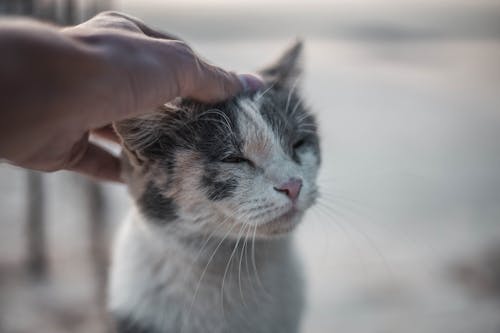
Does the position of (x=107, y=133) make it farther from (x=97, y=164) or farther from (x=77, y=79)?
(x=77, y=79)

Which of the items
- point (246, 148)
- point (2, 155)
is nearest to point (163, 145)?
point (246, 148)

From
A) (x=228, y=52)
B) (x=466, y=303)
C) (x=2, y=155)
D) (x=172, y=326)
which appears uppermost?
(x=2, y=155)

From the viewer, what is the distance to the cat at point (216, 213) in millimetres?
1536

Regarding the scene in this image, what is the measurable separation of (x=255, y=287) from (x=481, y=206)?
2.28 metres

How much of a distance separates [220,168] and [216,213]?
0.12 metres

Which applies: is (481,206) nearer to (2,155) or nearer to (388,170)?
(388,170)

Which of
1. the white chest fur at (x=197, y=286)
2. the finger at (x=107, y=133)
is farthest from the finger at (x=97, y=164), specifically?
the white chest fur at (x=197, y=286)

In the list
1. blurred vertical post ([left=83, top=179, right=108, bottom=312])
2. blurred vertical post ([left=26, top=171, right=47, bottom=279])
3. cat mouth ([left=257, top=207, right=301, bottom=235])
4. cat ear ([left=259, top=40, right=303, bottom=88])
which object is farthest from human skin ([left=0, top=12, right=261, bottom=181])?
blurred vertical post ([left=26, top=171, right=47, bottom=279])

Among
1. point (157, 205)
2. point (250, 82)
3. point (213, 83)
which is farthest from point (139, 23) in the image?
point (157, 205)

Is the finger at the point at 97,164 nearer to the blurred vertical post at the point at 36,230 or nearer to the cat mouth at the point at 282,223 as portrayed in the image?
the cat mouth at the point at 282,223

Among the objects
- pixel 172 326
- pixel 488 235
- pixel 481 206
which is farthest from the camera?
pixel 481 206

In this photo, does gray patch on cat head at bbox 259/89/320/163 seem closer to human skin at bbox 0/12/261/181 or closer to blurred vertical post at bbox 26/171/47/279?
human skin at bbox 0/12/261/181

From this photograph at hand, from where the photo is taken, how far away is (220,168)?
155 cm

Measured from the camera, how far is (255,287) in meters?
1.80
